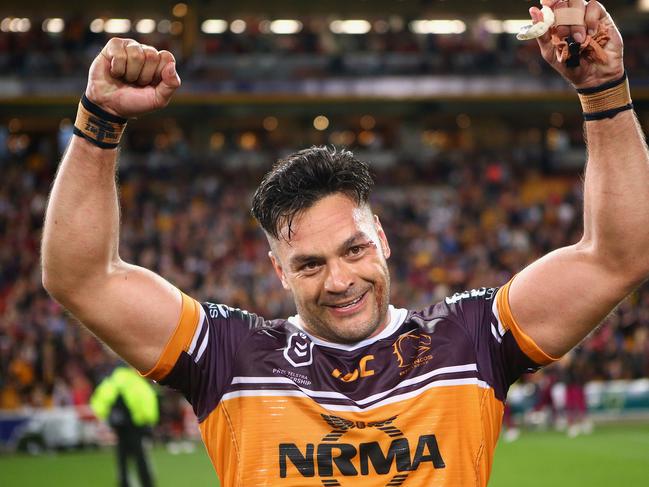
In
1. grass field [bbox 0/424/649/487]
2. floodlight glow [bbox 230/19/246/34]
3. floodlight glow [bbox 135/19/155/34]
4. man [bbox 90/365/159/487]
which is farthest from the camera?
floodlight glow [bbox 230/19/246/34]

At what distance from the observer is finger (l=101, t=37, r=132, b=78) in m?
2.81

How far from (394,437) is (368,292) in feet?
1.58

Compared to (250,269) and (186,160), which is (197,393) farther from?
(186,160)

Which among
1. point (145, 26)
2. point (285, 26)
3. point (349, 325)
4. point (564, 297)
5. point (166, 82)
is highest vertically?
point (166, 82)

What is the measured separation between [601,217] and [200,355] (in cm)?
135

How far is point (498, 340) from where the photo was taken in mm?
3148

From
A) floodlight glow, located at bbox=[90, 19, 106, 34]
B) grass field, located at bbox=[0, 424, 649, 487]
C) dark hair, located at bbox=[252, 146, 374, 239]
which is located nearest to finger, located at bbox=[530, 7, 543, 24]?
dark hair, located at bbox=[252, 146, 374, 239]

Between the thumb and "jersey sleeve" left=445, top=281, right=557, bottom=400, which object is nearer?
the thumb

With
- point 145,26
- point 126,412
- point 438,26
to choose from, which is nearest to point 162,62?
point 126,412

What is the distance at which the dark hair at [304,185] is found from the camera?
3.24 metres

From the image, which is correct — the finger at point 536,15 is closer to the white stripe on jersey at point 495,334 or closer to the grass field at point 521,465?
the white stripe on jersey at point 495,334

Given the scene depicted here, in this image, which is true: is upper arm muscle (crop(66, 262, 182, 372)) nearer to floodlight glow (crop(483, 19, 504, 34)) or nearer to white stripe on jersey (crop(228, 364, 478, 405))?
white stripe on jersey (crop(228, 364, 478, 405))

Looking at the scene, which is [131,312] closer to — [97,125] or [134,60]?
[97,125]

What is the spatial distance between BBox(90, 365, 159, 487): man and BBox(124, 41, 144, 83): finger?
28.7 ft
